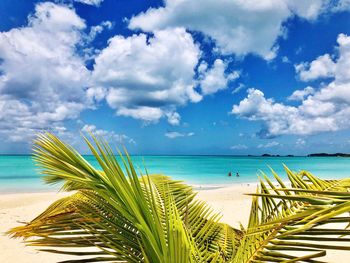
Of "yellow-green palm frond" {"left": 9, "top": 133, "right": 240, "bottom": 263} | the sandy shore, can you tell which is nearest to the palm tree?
"yellow-green palm frond" {"left": 9, "top": 133, "right": 240, "bottom": 263}

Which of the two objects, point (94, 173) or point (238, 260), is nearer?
point (94, 173)

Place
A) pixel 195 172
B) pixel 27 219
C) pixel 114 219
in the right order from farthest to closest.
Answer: pixel 195 172 < pixel 27 219 < pixel 114 219

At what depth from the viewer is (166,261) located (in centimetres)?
111

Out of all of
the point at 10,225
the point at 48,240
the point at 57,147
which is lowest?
the point at 10,225

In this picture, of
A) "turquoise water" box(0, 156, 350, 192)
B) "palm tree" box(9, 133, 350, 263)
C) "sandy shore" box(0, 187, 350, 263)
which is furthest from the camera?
"turquoise water" box(0, 156, 350, 192)

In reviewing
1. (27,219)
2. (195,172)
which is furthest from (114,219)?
(195,172)

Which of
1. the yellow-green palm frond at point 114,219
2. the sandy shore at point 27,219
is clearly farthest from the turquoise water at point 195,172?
the sandy shore at point 27,219

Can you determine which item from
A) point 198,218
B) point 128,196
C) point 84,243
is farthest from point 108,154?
point 198,218

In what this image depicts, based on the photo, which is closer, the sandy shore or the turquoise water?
the sandy shore

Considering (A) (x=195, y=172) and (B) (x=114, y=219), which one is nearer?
(B) (x=114, y=219)

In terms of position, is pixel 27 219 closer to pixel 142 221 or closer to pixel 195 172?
pixel 142 221

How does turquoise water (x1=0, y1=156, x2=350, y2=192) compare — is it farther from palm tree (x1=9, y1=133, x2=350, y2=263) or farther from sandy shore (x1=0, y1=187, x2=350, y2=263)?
sandy shore (x1=0, y1=187, x2=350, y2=263)

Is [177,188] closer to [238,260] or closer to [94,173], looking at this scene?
[238,260]

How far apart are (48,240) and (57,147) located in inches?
18.5
